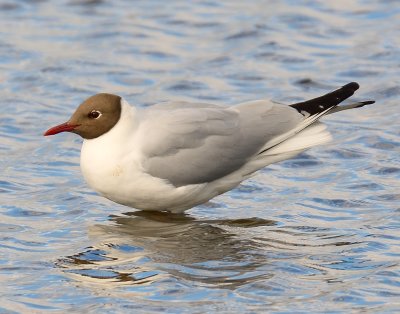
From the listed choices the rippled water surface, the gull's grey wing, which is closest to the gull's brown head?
the gull's grey wing

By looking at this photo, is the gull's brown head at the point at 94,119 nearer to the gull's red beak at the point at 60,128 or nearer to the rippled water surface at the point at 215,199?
the gull's red beak at the point at 60,128

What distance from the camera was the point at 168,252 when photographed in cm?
780

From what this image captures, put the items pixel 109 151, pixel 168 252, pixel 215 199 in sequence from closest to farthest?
pixel 168 252, pixel 109 151, pixel 215 199

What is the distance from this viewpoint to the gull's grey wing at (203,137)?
27.3ft

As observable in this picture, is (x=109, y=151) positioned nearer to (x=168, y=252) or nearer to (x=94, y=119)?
(x=94, y=119)

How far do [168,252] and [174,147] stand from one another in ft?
2.84

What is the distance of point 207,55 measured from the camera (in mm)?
12430

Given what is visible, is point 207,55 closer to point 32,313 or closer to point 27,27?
point 27,27

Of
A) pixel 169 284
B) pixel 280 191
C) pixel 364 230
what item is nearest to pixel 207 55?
pixel 280 191

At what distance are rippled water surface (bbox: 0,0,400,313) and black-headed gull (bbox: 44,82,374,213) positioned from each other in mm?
261

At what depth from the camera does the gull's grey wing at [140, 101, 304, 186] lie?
832cm

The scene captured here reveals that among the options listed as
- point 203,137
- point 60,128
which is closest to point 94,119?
point 60,128

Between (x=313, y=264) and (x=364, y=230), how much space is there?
82 centimetres

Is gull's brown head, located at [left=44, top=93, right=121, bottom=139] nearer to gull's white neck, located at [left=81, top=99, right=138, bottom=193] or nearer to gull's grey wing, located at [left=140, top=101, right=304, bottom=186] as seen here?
gull's white neck, located at [left=81, top=99, right=138, bottom=193]
